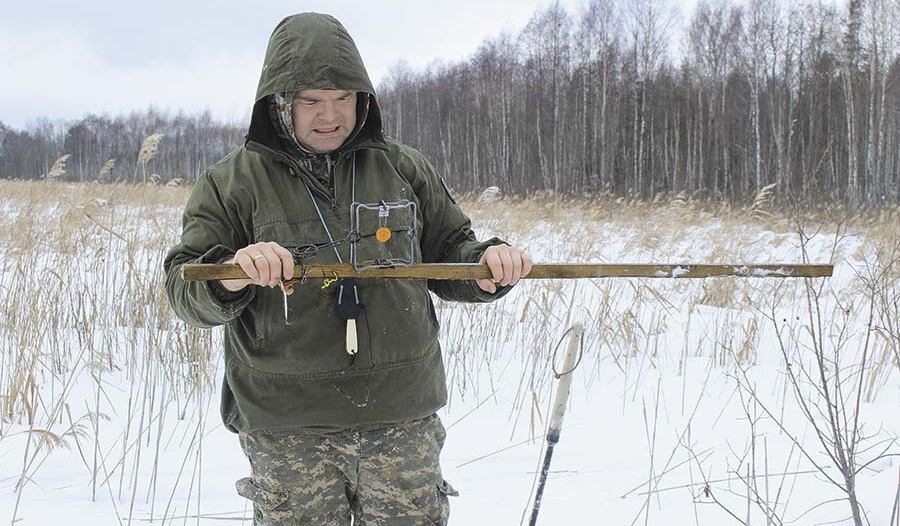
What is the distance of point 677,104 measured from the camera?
26.5 meters

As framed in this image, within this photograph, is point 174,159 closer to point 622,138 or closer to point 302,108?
point 622,138

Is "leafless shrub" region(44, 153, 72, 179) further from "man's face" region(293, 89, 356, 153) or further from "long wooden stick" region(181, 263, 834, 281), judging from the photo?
"long wooden stick" region(181, 263, 834, 281)

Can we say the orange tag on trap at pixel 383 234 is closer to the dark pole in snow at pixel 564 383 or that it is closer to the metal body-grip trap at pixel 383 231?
the metal body-grip trap at pixel 383 231

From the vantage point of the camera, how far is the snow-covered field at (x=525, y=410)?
94.6 inches

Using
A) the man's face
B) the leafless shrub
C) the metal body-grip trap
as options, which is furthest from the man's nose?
the leafless shrub

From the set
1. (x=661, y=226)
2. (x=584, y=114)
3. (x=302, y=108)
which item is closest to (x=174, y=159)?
(x=584, y=114)

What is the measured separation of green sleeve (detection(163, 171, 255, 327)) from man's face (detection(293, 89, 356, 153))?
224 mm

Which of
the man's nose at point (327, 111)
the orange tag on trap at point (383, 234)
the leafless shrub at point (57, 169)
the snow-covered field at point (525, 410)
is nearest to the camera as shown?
the orange tag on trap at point (383, 234)

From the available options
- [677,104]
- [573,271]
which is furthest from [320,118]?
[677,104]

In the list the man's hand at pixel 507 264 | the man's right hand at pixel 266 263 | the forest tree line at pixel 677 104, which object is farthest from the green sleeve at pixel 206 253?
the forest tree line at pixel 677 104

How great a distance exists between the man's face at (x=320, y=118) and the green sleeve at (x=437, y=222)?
0.60ft

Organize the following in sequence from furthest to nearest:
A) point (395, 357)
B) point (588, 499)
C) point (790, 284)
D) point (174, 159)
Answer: point (174, 159)
point (790, 284)
point (588, 499)
point (395, 357)

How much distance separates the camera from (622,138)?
2784 centimetres

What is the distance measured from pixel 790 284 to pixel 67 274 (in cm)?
546
